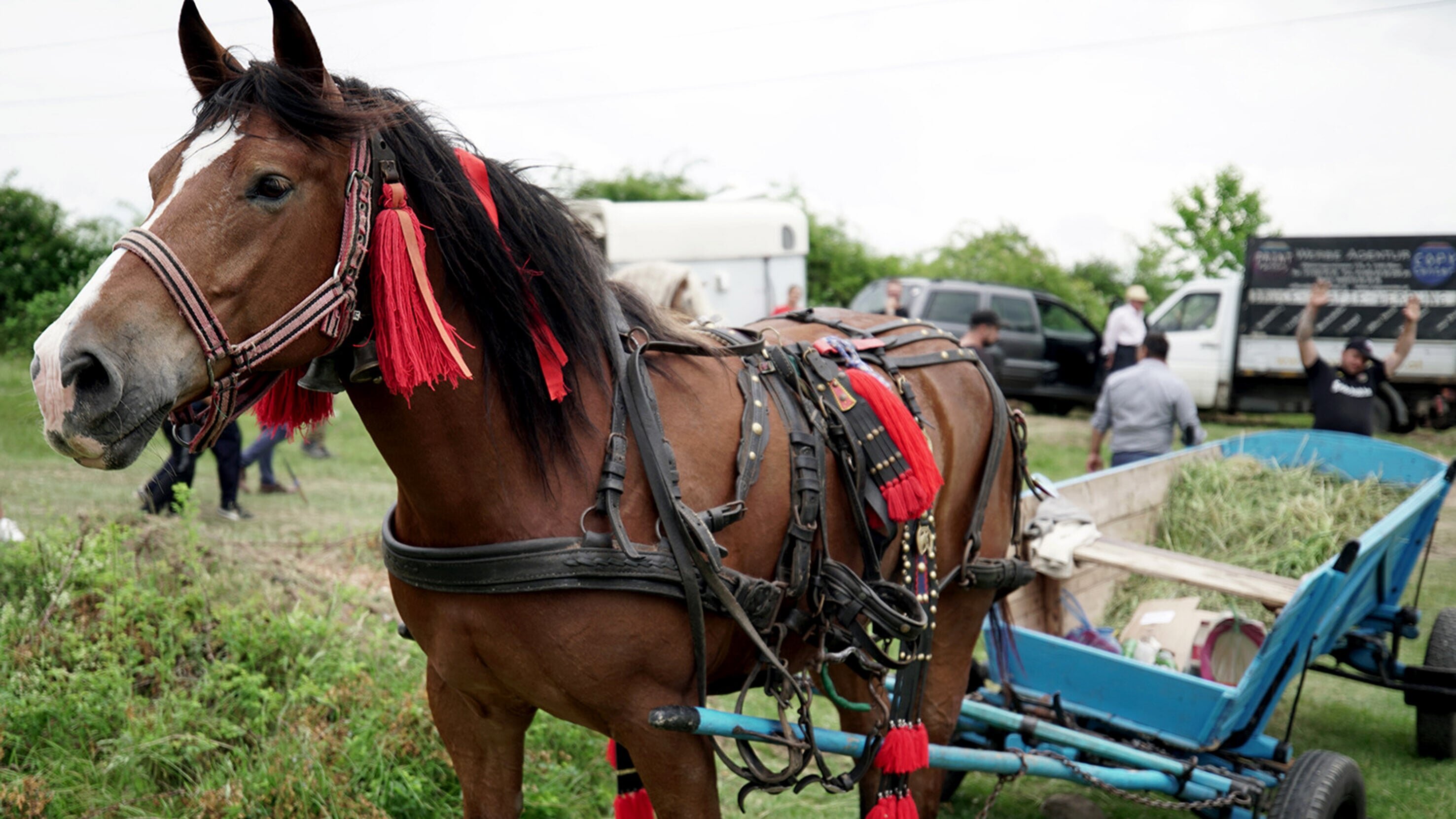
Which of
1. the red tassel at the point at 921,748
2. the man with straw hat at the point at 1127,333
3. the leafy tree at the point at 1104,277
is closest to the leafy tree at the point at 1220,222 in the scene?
the leafy tree at the point at 1104,277

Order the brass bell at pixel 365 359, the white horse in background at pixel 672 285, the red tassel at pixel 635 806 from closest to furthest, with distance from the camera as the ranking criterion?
the brass bell at pixel 365 359 → the red tassel at pixel 635 806 → the white horse in background at pixel 672 285

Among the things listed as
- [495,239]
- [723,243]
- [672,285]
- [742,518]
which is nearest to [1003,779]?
[742,518]

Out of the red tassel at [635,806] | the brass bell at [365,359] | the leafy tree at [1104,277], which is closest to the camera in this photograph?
the brass bell at [365,359]

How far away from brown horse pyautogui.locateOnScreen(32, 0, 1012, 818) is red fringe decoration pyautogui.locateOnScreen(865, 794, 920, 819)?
0.47 m

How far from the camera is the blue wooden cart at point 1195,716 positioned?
10.2ft

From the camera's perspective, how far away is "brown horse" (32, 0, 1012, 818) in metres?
1.43

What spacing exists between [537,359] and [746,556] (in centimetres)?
63

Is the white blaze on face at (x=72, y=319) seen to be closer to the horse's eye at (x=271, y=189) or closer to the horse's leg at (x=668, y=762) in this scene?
the horse's eye at (x=271, y=189)

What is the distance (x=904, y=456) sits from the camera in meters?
2.44

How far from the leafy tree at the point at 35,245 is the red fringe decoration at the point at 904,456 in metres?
12.1

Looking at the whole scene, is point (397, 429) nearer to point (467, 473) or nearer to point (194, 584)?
point (467, 473)

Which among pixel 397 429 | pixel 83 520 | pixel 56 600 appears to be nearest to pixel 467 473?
pixel 397 429

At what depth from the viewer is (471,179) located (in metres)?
1.84

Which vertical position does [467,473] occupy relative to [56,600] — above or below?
above
